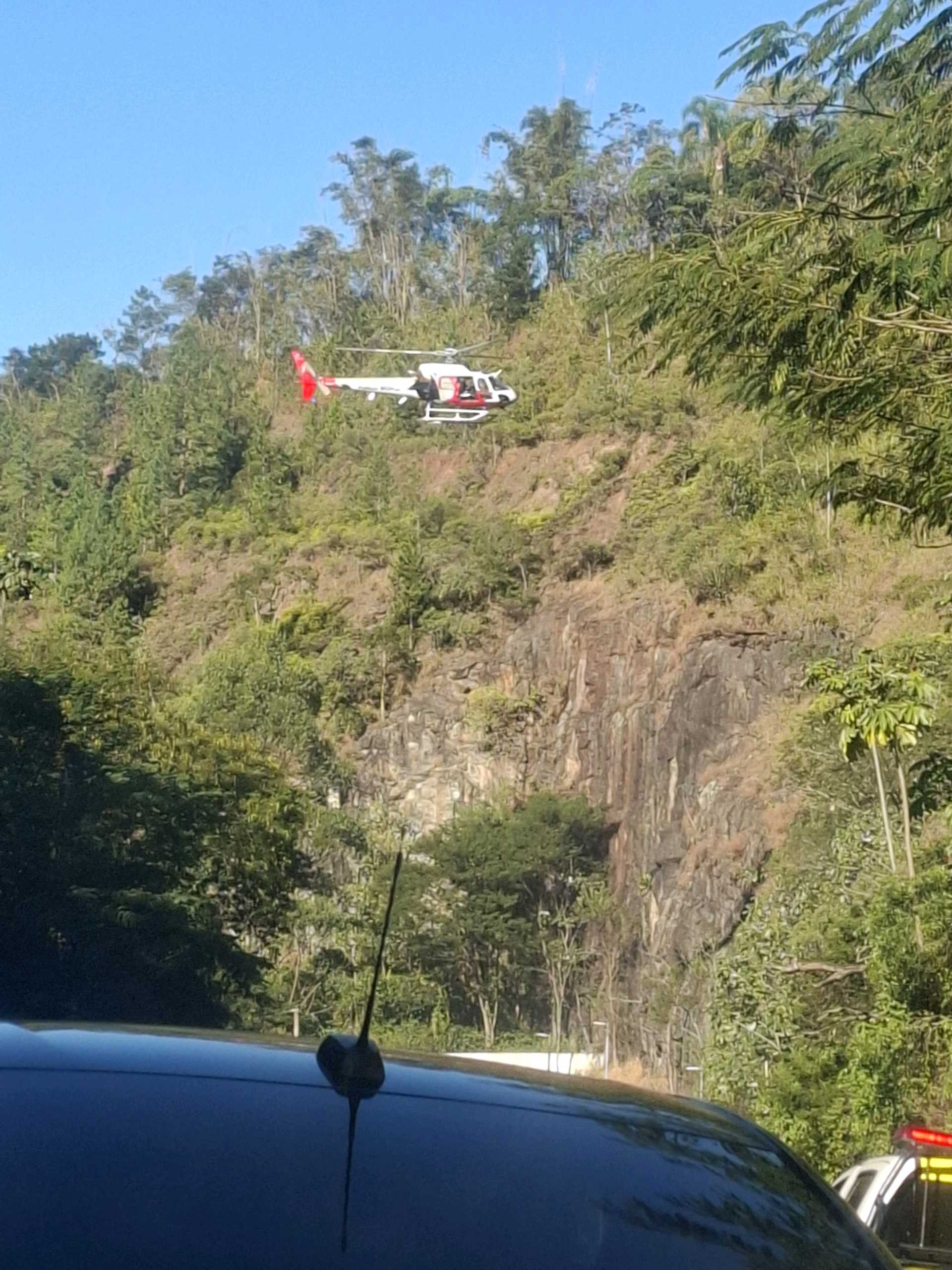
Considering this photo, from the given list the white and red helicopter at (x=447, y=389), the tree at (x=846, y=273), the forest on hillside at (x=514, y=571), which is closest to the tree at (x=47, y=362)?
Result: the forest on hillside at (x=514, y=571)

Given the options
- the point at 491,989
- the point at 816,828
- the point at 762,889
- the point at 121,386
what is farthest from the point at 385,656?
the point at 121,386

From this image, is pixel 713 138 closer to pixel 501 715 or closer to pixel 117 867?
pixel 117 867

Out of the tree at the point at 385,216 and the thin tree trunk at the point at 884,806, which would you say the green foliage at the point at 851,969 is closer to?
the thin tree trunk at the point at 884,806

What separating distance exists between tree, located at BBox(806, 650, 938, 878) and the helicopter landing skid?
131 ft

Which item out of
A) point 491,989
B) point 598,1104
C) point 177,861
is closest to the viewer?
point 598,1104

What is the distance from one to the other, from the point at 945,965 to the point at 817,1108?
2065 millimetres

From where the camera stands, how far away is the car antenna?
198 cm

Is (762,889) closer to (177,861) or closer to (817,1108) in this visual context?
(177,861)

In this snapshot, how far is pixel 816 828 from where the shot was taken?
92.2ft

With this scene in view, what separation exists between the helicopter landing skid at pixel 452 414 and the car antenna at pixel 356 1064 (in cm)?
5405

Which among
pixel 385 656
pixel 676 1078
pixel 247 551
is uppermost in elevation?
pixel 247 551

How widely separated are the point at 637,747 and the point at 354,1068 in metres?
42.2

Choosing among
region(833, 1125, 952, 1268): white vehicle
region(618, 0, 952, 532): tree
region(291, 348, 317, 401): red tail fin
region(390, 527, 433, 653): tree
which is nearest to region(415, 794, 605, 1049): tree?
region(390, 527, 433, 653): tree

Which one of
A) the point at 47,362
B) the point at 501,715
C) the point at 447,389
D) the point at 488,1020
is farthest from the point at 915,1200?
the point at 47,362
